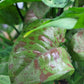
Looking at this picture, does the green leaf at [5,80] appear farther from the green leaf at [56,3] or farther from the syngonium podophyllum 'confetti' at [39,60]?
the green leaf at [56,3]

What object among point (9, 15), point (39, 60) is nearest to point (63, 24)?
point (39, 60)

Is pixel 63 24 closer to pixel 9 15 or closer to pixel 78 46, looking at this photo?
pixel 78 46

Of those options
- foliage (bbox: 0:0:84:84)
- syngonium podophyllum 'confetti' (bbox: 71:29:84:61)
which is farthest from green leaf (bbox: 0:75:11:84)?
syngonium podophyllum 'confetti' (bbox: 71:29:84:61)

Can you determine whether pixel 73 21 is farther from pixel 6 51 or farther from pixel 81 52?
pixel 6 51

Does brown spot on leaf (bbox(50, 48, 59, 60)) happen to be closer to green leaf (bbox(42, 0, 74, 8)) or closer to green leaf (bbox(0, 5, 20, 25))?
green leaf (bbox(42, 0, 74, 8))

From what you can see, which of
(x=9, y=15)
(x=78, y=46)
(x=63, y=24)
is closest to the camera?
(x=63, y=24)

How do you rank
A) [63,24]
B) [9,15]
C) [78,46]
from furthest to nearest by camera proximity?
[9,15]
[78,46]
[63,24]

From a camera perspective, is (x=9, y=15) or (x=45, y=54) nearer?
(x=45, y=54)

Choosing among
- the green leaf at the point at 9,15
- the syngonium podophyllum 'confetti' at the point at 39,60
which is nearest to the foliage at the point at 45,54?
the syngonium podophyllum 'confetti' at the point at 39,60
